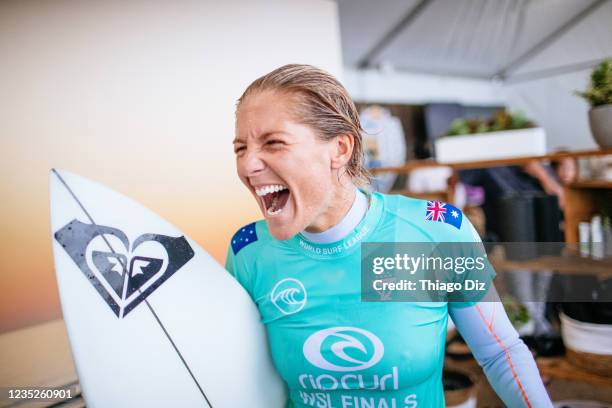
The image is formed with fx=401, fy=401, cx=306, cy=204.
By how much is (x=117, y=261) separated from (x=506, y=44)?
2.70 meters

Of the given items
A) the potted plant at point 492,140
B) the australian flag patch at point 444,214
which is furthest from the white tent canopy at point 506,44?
the australian flag patch at point 444,214

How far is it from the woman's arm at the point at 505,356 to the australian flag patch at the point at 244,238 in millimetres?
474

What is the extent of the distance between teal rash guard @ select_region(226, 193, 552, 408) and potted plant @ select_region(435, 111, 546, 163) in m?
0.81

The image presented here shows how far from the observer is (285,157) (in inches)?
28.7

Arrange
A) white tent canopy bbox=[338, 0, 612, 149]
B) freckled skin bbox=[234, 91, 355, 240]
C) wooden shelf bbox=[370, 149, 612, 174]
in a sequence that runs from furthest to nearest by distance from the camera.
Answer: white tent canopy bbox=[338, 0, 612, 149] → wooden shelf bbox=[370, 149, 612, 174] → freckled skin bbox=[234, 91, 355, 240]

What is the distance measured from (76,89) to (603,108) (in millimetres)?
1385

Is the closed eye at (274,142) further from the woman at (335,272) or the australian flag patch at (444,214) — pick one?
the australian flag patch at (444,214)

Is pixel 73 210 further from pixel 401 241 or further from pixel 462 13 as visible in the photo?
pixel 462 13

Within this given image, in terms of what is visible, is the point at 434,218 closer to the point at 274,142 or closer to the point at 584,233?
the point at 274,142

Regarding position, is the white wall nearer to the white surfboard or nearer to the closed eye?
the white surfboard

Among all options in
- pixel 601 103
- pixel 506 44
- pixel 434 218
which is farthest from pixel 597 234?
pixel 506 44

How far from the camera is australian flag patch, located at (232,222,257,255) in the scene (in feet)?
3.07

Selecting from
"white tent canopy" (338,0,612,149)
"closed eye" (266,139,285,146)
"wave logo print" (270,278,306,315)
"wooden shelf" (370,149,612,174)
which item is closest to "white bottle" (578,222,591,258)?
"wooden shelf" (370,149,612,174)

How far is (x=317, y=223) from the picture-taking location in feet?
2.73
